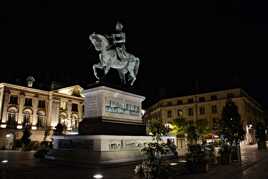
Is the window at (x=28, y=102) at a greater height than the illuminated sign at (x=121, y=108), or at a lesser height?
greater

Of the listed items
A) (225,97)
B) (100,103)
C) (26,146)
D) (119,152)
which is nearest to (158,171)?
(119,152)

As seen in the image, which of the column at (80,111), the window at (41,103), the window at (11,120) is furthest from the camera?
the column at (80,111)

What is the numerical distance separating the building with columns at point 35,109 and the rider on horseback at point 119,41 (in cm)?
3018

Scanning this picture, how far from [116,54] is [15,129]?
42.0 meters

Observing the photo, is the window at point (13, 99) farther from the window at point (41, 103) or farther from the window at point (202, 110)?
the window at point (202, 110)

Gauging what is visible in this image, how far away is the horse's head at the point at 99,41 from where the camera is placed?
1642 centimetres

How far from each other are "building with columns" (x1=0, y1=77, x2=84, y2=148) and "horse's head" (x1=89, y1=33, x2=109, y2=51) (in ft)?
102

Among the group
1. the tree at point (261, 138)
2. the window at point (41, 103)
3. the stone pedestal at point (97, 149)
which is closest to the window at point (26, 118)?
the window at point (41, 103)

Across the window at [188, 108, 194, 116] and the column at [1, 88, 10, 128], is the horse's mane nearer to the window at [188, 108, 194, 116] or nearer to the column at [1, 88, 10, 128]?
the column at [1, 88, 10, 128]

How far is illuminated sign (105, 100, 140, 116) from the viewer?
15734 mm

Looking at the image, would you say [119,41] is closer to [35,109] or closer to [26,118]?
[26,118]

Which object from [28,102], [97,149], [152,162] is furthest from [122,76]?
[28,102]

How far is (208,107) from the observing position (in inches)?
2386

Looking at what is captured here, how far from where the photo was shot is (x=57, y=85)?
6475 centimetres
